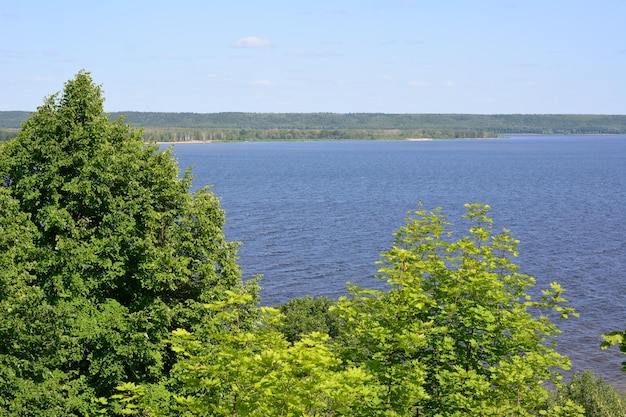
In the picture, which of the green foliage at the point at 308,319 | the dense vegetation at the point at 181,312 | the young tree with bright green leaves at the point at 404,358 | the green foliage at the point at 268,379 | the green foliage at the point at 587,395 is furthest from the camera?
the green foliage at the point at 308,319

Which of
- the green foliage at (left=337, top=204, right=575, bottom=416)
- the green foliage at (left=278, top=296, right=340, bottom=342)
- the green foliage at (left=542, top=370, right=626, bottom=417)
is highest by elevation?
the green foliage at (left=337, top=204, right=575, bottom=416)

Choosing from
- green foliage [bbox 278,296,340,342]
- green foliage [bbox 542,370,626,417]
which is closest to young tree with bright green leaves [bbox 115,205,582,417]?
green foliage [bbox 542,370,626,417]

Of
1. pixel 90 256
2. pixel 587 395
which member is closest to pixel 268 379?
pixel 90 256

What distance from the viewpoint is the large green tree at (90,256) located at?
66.7ft

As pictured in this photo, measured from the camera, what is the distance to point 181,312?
81.7 ft

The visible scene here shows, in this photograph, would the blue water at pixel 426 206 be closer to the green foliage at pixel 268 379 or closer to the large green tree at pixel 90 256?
the large green tree at pixel 90 256

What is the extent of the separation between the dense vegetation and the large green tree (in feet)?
0.22

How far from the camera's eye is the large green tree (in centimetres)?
2034

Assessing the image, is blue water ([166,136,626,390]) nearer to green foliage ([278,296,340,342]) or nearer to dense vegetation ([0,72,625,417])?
green foliage ([278,296,340,342])

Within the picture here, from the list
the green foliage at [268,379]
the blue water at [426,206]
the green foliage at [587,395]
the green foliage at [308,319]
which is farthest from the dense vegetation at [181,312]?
the blue water at [426,206]

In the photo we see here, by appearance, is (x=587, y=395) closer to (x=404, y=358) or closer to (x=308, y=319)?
(x=308, y=319)

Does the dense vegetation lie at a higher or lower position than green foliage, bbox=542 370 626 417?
higher

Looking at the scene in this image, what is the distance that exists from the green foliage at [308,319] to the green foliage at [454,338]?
863 inches

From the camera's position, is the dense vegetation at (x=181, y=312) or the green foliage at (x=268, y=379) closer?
the green foliage at (x=268, y=379)
